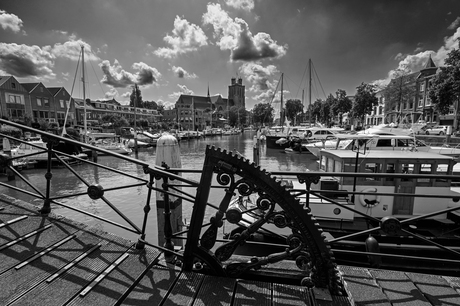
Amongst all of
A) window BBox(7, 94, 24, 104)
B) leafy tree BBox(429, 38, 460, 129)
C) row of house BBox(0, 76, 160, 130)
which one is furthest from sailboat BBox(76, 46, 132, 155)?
leafy tree BBox(429, 38, 460, 129)

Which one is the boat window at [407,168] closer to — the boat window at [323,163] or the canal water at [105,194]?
the boat window at [323,163]

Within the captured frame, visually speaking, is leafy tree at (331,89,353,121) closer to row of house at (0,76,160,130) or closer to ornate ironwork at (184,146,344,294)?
row of house at (0,76,160,130)

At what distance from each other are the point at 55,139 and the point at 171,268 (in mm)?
2166

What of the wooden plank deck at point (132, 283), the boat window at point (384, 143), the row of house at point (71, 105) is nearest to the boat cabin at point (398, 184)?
the wooden plank deck at point (132, 283)

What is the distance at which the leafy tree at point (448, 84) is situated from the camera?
930 inches

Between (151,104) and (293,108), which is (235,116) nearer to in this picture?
(293,108)

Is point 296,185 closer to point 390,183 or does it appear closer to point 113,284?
point 390,183

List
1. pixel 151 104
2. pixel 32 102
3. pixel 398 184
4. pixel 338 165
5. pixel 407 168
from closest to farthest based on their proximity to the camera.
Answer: pixel 398 184 → pixel 407 168 → pixel 338 165 → pixel 32 102 → pixel 151 104

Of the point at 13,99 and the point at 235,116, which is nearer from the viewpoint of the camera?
the point at 13,99

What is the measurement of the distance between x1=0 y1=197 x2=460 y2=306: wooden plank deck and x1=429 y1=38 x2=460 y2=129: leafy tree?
102 feet

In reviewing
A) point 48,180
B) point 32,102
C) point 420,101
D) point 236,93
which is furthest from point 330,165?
point 236,93

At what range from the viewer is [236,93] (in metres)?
152

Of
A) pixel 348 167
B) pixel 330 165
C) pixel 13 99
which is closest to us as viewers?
pixel 348 167

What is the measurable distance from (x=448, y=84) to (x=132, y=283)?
34157 mm
